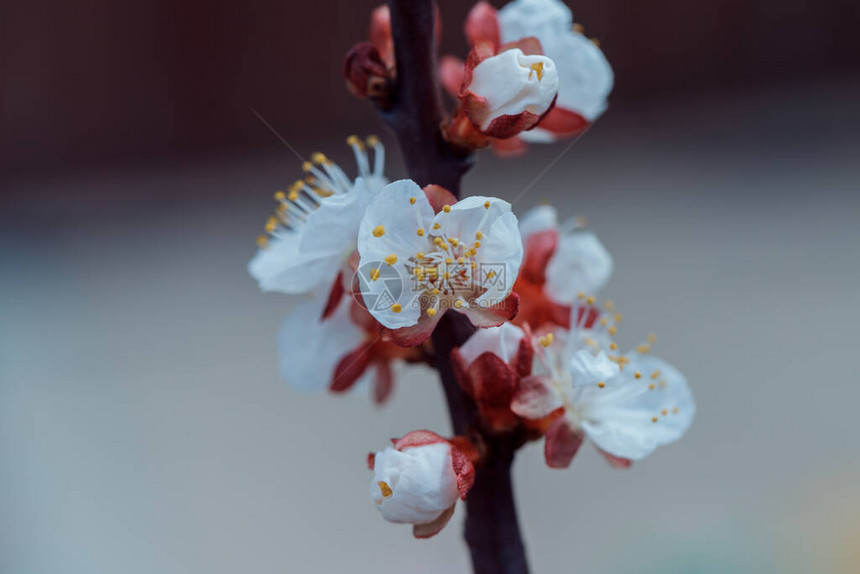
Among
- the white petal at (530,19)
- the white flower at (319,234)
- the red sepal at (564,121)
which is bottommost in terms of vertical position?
the white flower at (319,234)

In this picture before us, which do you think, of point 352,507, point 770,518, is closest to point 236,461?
point 352,507

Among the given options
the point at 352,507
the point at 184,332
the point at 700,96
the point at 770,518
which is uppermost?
the point at 700,96

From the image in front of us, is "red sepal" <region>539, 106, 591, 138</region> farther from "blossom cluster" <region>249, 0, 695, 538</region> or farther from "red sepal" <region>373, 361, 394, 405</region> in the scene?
"red sepal" <region>373, 361, 394, 405</region>

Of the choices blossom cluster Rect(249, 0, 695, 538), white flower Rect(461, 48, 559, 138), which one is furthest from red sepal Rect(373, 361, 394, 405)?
white flower Rect(461, 48, 559, 138)

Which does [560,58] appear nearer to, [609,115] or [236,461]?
[236,461]

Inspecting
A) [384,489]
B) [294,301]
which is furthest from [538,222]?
[294,301]

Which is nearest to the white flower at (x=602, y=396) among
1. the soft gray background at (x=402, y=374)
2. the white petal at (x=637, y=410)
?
the white petal at (x=637, y=410)

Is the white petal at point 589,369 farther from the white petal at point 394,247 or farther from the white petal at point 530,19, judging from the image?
the white petal at point 530,19

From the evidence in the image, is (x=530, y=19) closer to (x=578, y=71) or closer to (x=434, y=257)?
(x=578, y=71)
